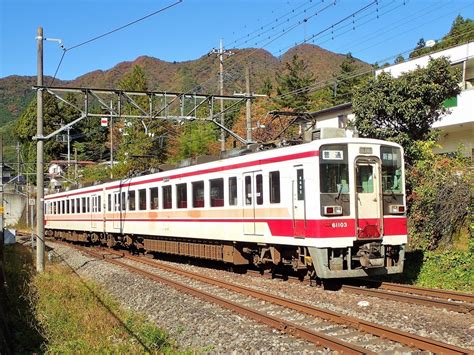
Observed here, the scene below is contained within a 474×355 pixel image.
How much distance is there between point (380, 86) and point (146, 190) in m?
8.57

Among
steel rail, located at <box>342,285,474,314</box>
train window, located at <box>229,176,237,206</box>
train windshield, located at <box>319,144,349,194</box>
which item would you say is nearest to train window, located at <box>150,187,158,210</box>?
train window, located at <box>229,176,237,206</box>

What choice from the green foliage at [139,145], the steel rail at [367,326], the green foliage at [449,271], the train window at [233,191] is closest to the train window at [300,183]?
the steel rail at [367,326]

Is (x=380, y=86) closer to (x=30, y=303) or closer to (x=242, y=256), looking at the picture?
(x=242, y=256)

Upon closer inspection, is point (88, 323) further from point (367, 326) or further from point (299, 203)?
point (299, 203)

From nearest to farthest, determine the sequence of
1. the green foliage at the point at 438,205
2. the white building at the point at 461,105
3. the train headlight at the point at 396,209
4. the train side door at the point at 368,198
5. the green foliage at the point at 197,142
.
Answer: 1. the train side door at the point at 368,198
2. the train headlight at the point at 396,209
3. the green foliage at the point at 438,205
4. the white building at the point at 461,105
5. the green foliage at the point at 197,142

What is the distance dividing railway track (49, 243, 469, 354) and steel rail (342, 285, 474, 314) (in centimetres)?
172

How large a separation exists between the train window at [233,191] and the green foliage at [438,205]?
15.6 feet

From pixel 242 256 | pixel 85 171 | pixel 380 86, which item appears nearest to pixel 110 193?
pixel 242 256

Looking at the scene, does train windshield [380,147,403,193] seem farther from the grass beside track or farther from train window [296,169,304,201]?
the grass beside track

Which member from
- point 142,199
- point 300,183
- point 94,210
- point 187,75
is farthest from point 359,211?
point 187,75

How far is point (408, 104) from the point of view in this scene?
1578 cm

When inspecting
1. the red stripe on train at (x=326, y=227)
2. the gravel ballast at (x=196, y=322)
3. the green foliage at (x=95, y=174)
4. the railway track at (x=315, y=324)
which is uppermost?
the green foliage at (x=95, y=174)

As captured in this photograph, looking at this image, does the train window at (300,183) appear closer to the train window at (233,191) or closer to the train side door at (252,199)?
the train side door at (252,199)

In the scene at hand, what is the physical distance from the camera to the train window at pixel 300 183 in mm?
10789
